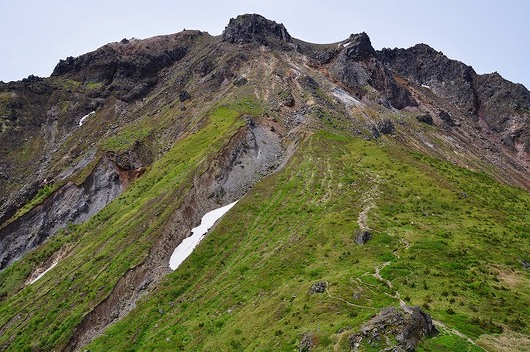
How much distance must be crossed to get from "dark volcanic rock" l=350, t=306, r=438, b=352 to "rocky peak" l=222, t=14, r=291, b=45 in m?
110

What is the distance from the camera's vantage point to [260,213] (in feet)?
183

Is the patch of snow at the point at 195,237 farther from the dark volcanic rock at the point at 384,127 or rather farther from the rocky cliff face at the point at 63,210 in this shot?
the dark volcanic rock at the point at 384,127

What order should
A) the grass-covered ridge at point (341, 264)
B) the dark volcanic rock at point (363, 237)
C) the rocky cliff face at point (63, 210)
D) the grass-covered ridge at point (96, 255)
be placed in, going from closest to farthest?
the grass-covered ridge at point (341, 264) < the dark volcanic rock at point (363, 237) < the grass-covered ridge at point (96, 255) < the rocky cliff face at point (63, 210)

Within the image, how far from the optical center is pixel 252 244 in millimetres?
49375

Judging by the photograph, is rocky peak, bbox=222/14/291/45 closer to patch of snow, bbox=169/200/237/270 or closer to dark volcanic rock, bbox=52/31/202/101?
dark volcanic rock, bbox=52/31/202/101

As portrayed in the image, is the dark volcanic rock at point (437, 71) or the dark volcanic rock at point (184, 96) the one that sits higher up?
the dark volcanic rock at point (184, 96)

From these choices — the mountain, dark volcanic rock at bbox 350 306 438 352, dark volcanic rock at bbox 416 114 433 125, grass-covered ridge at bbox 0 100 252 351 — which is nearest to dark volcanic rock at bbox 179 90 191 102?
the mountain

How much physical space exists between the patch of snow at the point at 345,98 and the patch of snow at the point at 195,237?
48735 mm

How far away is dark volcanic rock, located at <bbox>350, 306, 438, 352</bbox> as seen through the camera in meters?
22.5

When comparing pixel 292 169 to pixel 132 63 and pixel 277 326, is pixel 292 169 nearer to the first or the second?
pixel 277 326

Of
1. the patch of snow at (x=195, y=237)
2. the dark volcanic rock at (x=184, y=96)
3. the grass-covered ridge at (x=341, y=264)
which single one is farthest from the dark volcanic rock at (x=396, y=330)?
the dark volcanic rock at (x=184, y=96)

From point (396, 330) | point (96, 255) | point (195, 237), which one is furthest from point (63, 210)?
point (396, 330)

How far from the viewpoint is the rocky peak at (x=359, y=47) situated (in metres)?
127

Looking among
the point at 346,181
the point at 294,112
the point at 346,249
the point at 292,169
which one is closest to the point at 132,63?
the point at 294,112
